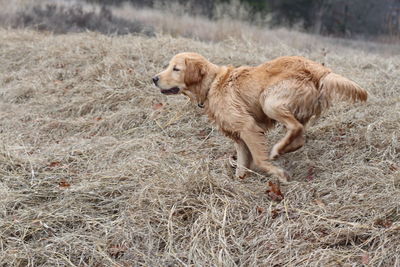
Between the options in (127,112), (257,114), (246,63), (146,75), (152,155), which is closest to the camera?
Result: (257,114)

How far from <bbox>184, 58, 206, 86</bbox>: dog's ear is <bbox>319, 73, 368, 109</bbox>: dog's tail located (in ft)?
4.05

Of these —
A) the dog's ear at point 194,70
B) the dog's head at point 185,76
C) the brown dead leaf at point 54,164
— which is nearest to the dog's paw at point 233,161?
the dog's head at point 185,76

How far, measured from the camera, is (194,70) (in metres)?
4.78

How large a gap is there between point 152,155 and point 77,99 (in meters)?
2.57

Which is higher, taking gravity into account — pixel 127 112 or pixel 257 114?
pixel 257 114

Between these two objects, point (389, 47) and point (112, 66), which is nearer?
point (112, 66)

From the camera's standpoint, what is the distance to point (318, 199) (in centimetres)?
395

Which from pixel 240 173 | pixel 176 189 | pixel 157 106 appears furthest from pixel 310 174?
pixel 157 106

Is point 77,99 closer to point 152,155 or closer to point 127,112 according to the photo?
point 127,112

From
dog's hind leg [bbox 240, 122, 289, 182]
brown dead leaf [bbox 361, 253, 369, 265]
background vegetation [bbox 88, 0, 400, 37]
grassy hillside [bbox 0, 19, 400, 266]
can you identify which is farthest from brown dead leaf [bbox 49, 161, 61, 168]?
background vegetation [bbox 88, 0, 400, 37]

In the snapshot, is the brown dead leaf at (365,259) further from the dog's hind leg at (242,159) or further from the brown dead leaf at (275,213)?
the dog's hind leg at (242,159)

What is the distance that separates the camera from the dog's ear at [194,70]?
15.7 feet

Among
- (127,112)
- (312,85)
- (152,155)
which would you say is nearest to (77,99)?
(127,112)

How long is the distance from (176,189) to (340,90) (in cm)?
164
